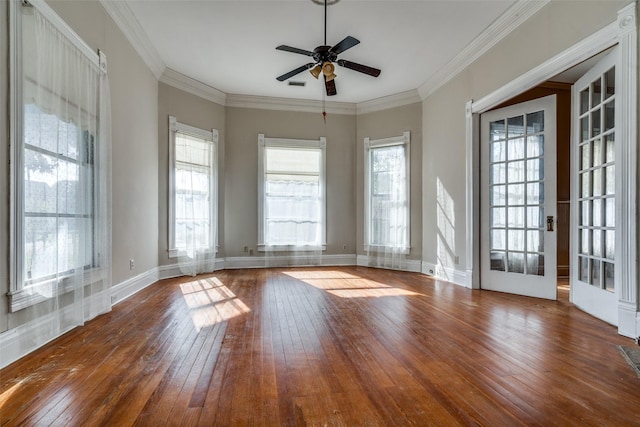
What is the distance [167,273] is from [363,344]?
3988mm

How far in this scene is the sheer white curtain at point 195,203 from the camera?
Answer: 5.69 meters

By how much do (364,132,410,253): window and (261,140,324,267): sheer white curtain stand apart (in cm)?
96

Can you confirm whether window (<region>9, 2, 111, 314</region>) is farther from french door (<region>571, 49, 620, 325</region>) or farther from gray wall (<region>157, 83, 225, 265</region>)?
french door (<region>571, 49, 620, 325</region>)

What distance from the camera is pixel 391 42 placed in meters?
4.64

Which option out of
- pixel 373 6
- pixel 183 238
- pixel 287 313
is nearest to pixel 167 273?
pixel 183 238

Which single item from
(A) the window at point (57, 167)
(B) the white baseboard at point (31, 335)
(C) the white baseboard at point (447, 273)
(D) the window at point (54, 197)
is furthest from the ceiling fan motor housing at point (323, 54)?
(C) the white baseboard at point (447, 273)

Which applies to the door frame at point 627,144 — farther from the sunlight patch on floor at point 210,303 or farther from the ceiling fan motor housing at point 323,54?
the sunlight patch on floor at point 210,303

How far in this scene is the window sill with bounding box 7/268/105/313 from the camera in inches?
93.0

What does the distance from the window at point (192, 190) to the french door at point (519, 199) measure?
14.5 ft

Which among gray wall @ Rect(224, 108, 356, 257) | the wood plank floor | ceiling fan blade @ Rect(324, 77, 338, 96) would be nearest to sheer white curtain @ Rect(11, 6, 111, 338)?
the wood plank floor

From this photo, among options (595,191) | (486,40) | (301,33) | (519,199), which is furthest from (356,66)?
(595,191)

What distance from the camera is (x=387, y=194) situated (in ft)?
22.1

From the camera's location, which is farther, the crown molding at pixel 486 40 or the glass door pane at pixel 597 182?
the crown molding at pixel 486 40

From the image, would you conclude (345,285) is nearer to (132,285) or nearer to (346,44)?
(132,285)
